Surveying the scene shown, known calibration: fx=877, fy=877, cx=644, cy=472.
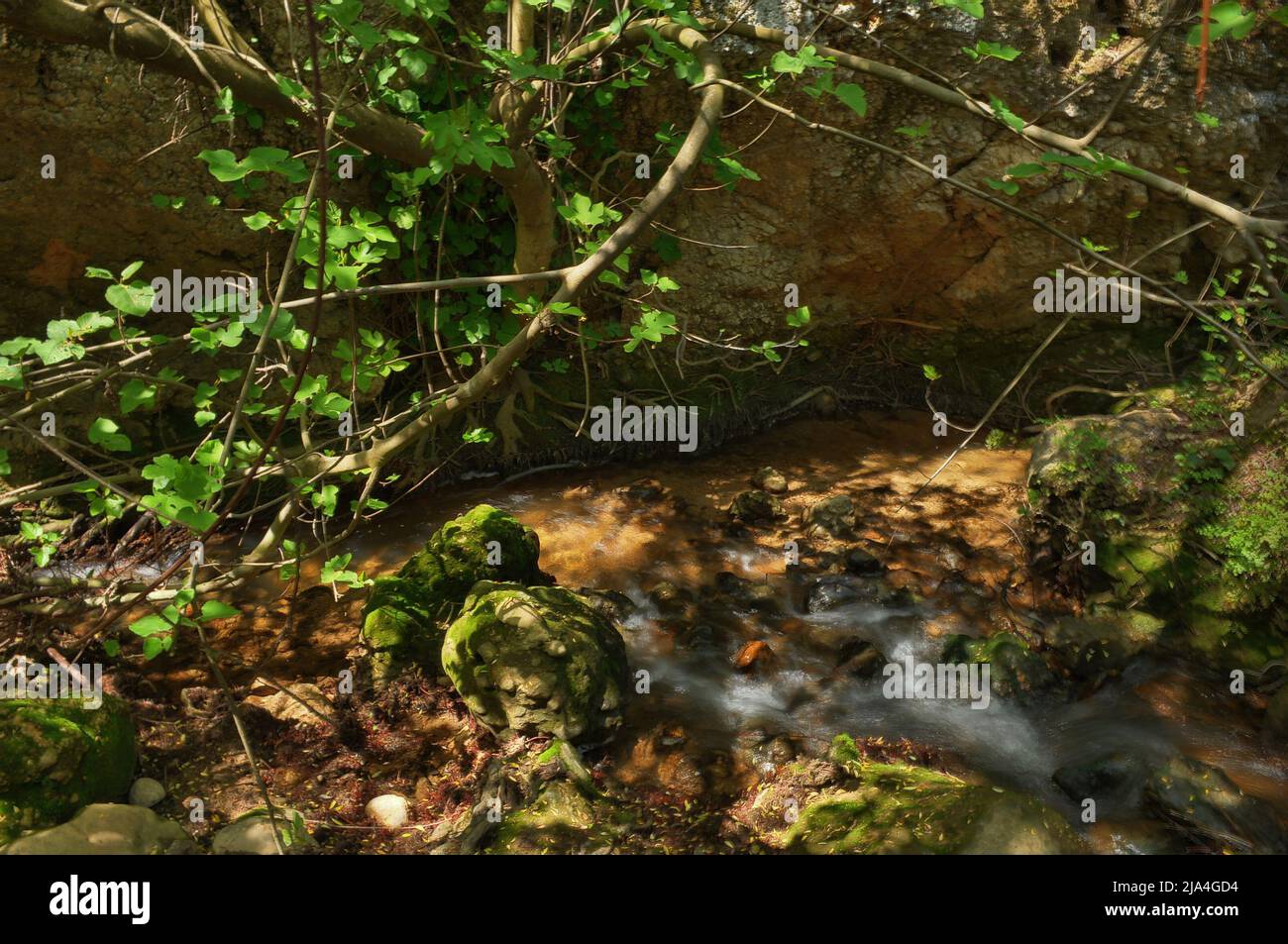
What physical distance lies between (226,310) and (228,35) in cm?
176

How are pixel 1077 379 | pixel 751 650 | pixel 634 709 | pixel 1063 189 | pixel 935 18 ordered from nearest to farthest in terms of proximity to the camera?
pixel 634 709
pixel 751 650
pixel 935 18
pixel 1063 189
pixel 1077 379

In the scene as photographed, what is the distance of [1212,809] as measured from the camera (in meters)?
3.46

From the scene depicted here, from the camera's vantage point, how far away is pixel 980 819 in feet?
9.78

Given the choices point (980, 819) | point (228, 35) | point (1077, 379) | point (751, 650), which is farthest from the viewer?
point (1077, 379)

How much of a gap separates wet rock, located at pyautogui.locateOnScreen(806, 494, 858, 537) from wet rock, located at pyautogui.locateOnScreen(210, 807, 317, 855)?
3456mm

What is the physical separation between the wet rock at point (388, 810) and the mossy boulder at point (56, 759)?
3.12 ft

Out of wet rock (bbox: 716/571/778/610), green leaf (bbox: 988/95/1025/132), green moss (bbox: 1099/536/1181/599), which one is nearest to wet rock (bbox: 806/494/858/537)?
wet rock (bbox: 716/571/778/610)

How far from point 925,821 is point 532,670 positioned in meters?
1.72

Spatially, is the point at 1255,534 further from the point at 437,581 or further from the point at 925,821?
the point at 437,581

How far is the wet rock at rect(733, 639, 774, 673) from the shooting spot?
449 cm

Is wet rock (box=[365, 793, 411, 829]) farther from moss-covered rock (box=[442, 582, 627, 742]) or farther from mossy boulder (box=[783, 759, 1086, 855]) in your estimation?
mossy boulder (box=[783, 759, 1086, 855])

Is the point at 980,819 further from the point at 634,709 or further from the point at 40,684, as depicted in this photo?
the point at 40,684

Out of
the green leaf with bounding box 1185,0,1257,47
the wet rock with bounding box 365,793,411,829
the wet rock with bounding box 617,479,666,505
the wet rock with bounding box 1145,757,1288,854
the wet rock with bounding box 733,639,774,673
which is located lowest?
the wet rock with bounding box 365,793,411,829
